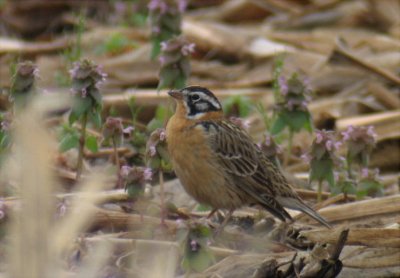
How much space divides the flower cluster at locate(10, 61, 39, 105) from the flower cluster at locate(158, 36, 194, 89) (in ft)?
2.89

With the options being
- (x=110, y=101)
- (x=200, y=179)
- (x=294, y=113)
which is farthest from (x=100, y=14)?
(x=200, y=179)

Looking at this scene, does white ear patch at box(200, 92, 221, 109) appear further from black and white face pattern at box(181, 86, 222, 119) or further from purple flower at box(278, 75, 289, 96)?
purple flower at box(278, 75, 289, 96)

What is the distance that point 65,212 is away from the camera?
6336mm

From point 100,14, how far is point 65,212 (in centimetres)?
524

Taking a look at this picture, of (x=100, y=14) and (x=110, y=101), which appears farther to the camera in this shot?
(x=100, y=14)

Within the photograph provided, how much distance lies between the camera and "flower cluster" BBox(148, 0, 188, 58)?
313 inches

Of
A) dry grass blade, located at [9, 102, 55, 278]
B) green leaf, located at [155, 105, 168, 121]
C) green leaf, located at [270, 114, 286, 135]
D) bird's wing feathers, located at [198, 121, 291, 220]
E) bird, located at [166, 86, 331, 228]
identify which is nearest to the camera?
dry grass blade, located at [9, 102, 55, 278]

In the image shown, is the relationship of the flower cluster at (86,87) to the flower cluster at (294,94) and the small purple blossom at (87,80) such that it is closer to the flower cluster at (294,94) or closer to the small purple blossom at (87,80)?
the small purple blossom at (87,80)

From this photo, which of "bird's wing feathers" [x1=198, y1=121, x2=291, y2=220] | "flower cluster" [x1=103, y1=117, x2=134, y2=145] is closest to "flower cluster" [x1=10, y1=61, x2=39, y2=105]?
"flower cluster" [x1=103, y1=117, x2=134, y2=145]

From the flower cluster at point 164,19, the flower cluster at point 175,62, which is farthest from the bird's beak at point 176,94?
the flower cluster at point 164,19

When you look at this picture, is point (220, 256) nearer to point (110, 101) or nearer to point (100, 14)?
point (110, 101)

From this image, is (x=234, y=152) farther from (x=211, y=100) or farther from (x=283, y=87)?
(x=283, y=87)

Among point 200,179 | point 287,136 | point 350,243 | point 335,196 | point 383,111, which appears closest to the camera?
point 350,243

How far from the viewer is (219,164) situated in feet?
22.3
